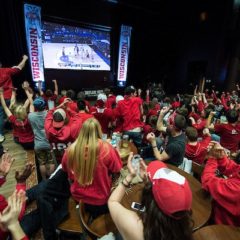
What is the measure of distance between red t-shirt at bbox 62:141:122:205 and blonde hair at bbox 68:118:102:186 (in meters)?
0.05

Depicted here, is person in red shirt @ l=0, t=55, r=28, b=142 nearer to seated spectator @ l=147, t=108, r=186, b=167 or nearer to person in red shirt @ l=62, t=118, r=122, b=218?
person in red shirt @ l=62, t=118, r=122, b=218

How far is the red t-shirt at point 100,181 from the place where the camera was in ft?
5.82

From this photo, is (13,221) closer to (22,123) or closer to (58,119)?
(58,119)

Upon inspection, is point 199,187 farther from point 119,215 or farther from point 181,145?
point 119,215

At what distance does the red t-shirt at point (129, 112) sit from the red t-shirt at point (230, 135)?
144cm

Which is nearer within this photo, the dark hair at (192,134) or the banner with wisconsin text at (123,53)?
the dark hair at (192,134)

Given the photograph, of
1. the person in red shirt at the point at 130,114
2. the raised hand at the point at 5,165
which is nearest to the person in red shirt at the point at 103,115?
the person in red shirt at the point at 130,114

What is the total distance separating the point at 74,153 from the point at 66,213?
25.4 inches

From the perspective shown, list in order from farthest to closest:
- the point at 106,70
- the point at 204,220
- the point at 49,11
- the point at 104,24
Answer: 1. the point at 106,70
2. the point at 104,24
3. the point at 49,11
4. the point at 204,220

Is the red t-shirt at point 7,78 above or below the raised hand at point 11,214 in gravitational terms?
above

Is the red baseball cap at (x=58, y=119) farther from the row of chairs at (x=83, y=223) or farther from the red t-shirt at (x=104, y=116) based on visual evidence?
the red t-shirt at (x=104, y=116)

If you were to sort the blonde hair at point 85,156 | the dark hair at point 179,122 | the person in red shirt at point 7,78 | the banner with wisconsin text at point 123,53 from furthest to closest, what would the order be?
the banner with wisconsin text at point 123,53 → the person in red shirt at point 7,78 → the dark hair at point 179,122 → the blonde hair at point 85,156

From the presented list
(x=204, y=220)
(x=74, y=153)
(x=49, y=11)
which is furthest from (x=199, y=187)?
(x=49, y=11)

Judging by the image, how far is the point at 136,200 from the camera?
6.19 feet
